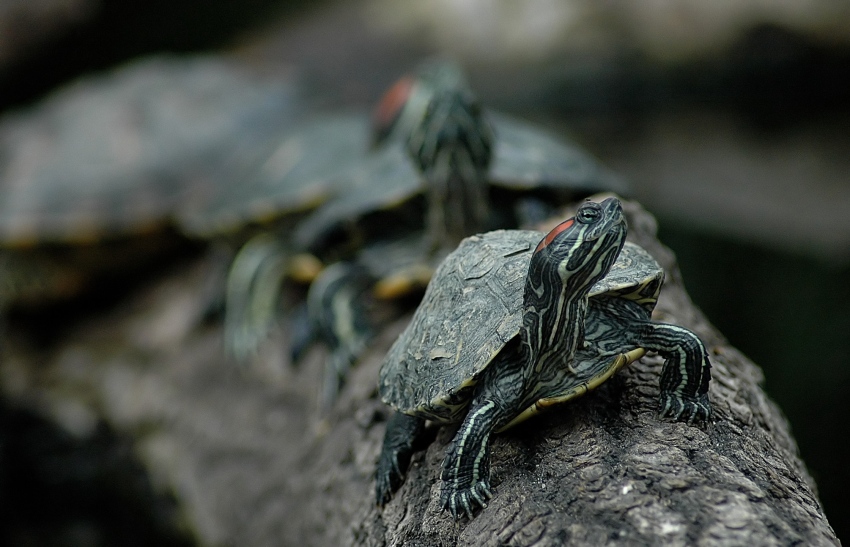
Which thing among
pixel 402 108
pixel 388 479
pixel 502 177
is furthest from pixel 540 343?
pixel 402 108

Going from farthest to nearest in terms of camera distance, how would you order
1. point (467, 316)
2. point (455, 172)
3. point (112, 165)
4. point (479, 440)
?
point (112, 165) < point (455, 172) < point (467, 316) < point (479, 440)

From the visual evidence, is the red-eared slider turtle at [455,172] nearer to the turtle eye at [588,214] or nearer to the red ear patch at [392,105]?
the red ear patch at [392,105]

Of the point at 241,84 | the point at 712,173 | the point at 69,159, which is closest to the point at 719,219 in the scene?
the point at 712,173

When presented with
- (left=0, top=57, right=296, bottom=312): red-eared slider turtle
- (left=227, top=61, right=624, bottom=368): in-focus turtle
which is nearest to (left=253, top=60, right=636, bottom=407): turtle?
(left=227, top=61, right=624, bottom=368): in-focus turtle

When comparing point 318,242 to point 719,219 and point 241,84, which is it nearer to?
point 241,84

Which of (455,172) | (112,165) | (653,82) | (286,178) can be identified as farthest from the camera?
(653,82)

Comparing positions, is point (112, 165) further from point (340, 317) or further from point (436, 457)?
point (436, 457)

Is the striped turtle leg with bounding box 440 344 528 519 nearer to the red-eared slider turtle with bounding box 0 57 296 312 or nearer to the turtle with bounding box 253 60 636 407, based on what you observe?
the turtle with bounding box 253 60 636 407

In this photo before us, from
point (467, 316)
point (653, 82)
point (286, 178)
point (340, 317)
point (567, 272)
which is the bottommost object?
point (653, 82)
